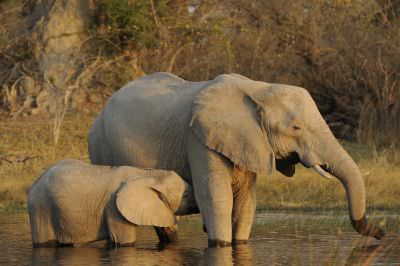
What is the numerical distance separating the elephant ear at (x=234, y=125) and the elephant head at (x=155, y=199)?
0.60m

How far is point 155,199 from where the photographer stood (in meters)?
11.7

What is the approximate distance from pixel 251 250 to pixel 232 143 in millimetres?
1029

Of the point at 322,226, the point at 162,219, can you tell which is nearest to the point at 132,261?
the point at 162,219

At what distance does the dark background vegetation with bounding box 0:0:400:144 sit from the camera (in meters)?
22.4

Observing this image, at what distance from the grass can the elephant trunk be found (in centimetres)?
218

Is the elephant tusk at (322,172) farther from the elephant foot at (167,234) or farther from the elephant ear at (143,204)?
the elephant foot at (167,234)

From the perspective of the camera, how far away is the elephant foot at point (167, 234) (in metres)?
12.2

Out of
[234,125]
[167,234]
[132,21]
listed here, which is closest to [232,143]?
[234,125]

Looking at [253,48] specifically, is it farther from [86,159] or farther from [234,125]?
[234,125]

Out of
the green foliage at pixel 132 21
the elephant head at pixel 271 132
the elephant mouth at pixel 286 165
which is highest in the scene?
the green foliage at pixel 132 21

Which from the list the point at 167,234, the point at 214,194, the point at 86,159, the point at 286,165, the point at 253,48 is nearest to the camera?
the point at 214,194

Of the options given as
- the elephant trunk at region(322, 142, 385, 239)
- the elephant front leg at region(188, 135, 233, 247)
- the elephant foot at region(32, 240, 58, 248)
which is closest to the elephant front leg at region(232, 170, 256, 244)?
the elephant front leg at region(188, 135, 233, 247)

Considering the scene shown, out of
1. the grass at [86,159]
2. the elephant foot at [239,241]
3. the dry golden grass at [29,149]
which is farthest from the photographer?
the dry golden grass at [29,149]

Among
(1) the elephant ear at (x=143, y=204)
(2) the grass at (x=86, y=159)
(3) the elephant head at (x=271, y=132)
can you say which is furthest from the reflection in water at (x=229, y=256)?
(2) the grass at (x=86, y=159)
